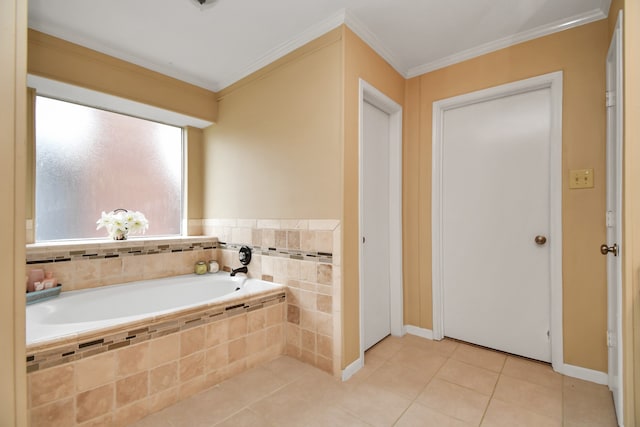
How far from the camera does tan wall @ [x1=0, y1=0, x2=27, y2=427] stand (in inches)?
34.8

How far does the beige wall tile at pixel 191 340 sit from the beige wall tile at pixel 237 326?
19cm

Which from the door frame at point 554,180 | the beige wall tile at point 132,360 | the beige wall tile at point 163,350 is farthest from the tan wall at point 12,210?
Answer: the door frame at point 554,180

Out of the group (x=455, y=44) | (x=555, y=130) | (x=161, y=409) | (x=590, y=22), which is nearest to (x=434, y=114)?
Answer: (x=455, y=44)

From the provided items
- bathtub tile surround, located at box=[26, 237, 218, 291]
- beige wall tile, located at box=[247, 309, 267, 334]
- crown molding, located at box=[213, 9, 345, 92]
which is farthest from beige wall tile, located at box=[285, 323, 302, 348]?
crown molding, located at box=[213, 9, 345, 92]

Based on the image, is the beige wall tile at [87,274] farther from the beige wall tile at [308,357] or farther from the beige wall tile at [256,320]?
the beige wall tile at [308,357]

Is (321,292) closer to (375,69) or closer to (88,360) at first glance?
(88,360)

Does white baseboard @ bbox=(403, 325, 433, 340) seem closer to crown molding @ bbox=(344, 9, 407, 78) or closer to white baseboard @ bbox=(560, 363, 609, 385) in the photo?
white baseboard @ bbox=(560, 363, 609, 385)

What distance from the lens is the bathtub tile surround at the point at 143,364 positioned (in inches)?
51.1

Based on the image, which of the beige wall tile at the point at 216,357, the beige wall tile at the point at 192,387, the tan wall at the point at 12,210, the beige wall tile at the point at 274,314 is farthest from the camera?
the beige wall tile at the point at 274,314

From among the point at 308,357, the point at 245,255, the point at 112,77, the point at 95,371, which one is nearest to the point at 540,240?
the point at 308,357

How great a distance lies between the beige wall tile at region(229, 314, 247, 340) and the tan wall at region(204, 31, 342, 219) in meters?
0.81

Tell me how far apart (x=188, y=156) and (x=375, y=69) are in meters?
2.12

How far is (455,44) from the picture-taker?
226cm

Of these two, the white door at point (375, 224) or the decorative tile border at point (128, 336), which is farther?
the white door at point (375, 224)
